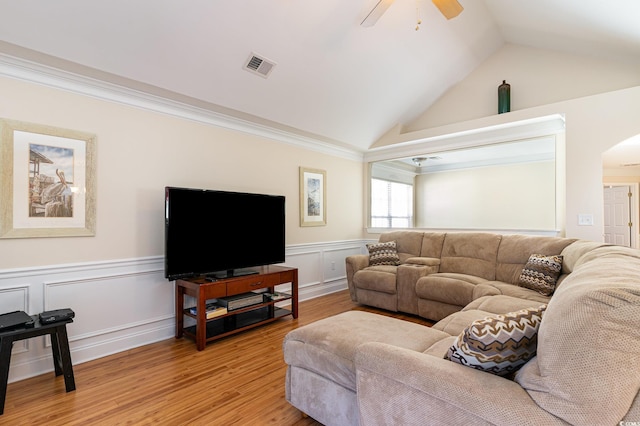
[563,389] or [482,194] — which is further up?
[482,194]

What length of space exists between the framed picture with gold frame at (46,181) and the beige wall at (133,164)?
7 centimetres

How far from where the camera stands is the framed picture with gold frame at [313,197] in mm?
4613

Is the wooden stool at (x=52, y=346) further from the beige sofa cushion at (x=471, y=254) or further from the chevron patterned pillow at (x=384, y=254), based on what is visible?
the beige sofa cushion at (x=471, y=254)

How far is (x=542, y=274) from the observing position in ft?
10.1

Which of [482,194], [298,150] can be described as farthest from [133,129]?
[482,194]

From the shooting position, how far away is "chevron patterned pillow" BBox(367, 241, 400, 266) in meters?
4.48

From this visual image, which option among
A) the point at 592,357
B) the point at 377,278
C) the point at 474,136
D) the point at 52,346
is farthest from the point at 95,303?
the point at 474,136

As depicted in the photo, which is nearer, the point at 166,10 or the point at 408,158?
the point at 166,10

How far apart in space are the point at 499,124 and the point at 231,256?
371 cm

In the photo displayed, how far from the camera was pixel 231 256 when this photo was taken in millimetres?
3326

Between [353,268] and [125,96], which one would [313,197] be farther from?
[125,96]

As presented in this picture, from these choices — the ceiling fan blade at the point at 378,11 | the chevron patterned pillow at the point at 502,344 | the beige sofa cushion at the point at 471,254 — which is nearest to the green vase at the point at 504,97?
the beige sofa cushion at the point at 471,254

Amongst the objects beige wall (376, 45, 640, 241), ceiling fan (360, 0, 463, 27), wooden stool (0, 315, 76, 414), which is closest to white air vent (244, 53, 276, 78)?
ceiling fan (360, 0, 463, 27)

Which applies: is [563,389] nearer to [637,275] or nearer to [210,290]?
[637,275]
